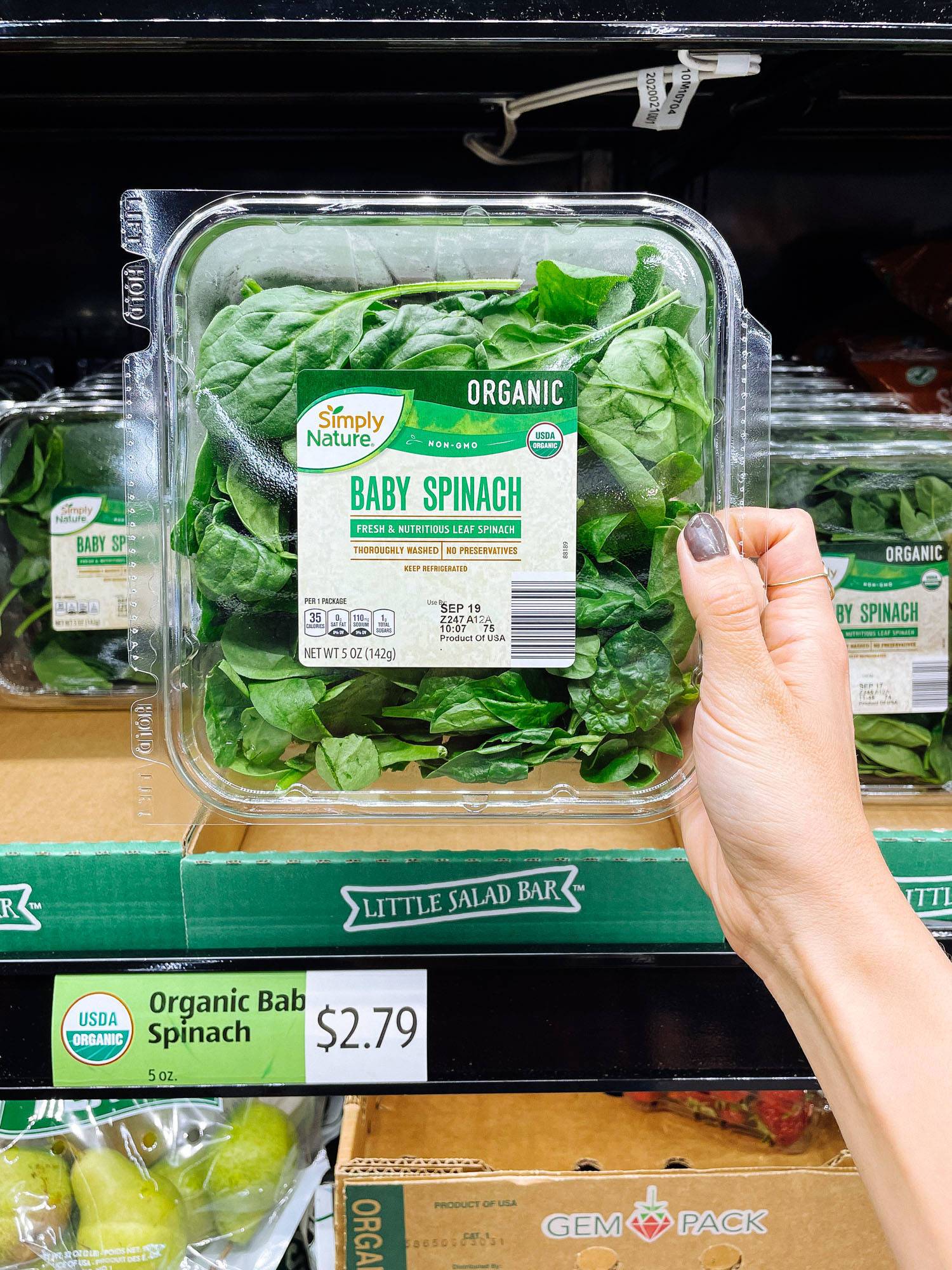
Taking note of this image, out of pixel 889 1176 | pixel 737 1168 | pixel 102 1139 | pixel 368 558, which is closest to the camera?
pixel 889 1176

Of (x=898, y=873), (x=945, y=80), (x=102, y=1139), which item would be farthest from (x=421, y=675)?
(x=945, y=80)

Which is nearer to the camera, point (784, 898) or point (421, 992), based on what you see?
point (784, 898)

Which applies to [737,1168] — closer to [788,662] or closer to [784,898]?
[784,898]

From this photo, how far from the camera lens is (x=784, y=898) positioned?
666 millimetres

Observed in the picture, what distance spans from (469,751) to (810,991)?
30 cm

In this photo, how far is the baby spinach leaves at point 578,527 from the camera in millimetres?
695

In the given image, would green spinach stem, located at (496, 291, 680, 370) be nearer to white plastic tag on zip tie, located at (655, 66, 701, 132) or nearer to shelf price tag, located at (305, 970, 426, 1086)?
white plastic tag on zip tie, located at (655, 66, 701, 132)

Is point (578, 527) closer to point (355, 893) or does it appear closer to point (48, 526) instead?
point (355, 893)

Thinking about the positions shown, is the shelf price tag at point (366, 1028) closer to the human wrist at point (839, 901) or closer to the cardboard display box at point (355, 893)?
the cardboard display box at point (355, 893)

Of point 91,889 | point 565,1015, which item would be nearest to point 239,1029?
point 91,889

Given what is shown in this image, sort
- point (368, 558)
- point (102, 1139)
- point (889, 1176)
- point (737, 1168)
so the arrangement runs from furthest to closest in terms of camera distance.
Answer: point (102, 1139) < point (737, 1168) < point (368, 558) < point (889, 1176)

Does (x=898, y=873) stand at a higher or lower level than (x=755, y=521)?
lower

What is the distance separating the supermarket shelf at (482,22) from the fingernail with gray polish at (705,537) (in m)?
0.32

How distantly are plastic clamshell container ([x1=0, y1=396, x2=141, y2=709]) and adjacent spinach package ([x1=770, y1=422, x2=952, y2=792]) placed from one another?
0.80m
